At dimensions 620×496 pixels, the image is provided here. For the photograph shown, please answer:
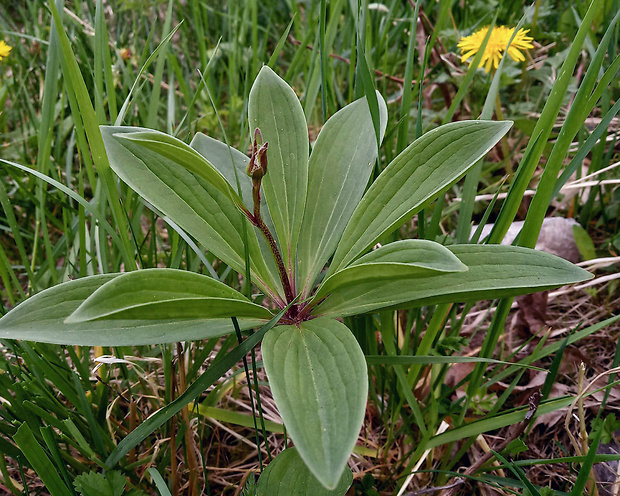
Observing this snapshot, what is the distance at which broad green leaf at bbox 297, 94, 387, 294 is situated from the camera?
1.17 m

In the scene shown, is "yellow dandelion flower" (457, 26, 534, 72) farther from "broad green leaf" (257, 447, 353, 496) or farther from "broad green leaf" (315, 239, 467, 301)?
"broad green leaf" (257, 447, 353, 496)

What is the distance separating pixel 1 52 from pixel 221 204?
1.71 metres

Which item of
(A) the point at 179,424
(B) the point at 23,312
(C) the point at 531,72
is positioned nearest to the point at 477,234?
(A) the point at 179,424

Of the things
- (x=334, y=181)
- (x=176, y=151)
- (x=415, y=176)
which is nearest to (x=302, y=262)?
(x=334, y=181)

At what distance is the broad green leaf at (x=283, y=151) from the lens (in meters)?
1.14

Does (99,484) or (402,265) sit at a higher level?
(402,265)

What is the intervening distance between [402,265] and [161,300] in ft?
1.25

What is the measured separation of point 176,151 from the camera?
2.83 feet

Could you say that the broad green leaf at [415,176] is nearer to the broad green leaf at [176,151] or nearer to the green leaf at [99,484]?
the broad green leaf at [176,151]

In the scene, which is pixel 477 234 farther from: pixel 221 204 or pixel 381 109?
pixel 221 204

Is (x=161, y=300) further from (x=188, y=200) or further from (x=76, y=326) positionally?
(x=188, y=200)

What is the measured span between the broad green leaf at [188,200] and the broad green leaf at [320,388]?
8.1 inches

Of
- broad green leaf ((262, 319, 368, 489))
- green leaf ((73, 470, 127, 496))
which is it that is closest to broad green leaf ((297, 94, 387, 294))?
broad green leaf ((262, 319, 368, 489))

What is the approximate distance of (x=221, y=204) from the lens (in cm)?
114
